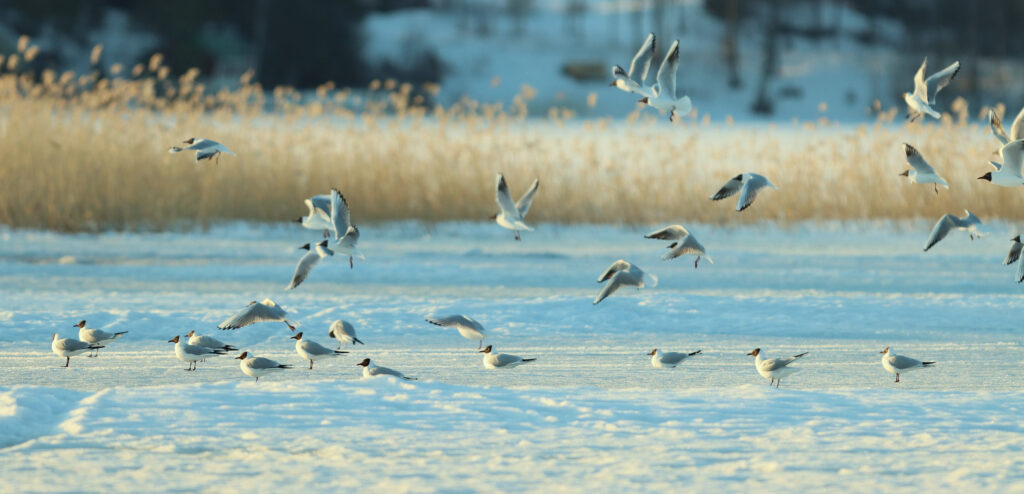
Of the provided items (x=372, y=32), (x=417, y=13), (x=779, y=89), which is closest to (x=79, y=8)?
(x=372, y=32)

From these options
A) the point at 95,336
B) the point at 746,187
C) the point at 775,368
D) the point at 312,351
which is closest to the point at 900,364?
the point at 775,368

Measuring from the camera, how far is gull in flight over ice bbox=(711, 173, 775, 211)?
5734 millimetres

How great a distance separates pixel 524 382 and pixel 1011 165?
2.37 metres

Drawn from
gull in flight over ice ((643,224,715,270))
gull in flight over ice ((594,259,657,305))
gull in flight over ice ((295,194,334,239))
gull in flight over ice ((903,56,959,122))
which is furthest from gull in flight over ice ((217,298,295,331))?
gull in flight over ice ((903,56,959,122))

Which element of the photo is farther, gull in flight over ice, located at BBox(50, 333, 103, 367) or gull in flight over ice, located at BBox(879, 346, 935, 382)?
gull in flight over ice, located at BBox(50, 333, 103, 367)

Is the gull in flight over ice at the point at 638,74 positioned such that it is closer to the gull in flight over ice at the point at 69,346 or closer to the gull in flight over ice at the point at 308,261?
the gull in flight over ice at the point at 308,261

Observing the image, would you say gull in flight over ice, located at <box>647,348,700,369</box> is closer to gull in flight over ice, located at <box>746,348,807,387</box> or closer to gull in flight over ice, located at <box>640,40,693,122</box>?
gull in flight over ice, located at <box>746,348,807,387</box>

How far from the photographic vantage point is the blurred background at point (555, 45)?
32.9 meters

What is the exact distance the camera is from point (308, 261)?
20.6ft

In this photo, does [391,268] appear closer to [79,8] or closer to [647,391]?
[647,391]

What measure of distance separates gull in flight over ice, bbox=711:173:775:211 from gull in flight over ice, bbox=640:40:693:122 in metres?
0.41

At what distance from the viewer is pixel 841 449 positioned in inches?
160

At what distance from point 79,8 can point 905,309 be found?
31579mm

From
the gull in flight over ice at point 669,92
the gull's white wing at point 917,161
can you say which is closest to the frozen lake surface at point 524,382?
the gull's white wing at point 917,161
